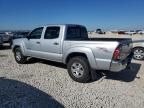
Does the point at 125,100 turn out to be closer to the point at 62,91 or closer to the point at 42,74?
the point at 62,91

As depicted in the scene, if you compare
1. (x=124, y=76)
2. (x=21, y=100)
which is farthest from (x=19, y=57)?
(x=21, y=100)

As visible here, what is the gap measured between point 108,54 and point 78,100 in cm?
166

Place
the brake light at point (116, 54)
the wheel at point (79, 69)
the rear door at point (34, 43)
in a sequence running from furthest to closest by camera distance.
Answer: the rear door at point (34, 43)
the wheel at point (79, 69)
the brake light at point (116, 54)

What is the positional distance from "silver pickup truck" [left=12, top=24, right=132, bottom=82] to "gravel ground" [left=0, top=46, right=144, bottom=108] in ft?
1.95

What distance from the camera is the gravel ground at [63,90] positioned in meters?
4.51

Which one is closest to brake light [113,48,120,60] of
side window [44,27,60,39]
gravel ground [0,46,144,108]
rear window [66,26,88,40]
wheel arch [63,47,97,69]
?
wheel arch [63,47,97,69]

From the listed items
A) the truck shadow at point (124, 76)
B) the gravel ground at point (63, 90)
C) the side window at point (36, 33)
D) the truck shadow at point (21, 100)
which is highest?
the side window at point (36, 33)

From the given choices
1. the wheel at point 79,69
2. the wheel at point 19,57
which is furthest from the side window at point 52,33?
the wheel at point 19,57

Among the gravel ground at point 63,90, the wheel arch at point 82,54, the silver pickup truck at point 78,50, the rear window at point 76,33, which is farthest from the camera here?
the rear window at point 76,33

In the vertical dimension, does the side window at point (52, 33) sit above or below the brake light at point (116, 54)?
above

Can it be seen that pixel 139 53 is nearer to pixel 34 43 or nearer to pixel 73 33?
pixel 73 33

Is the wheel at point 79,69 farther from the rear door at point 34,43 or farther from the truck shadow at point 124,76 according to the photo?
the rear door at point 34,43

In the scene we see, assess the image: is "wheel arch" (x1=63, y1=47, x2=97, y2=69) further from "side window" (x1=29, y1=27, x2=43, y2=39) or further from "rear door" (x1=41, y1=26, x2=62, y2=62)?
"side window" (x1=29, y1=27, x2=43, y2=39)

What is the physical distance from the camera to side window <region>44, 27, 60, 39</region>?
24.0 feet
